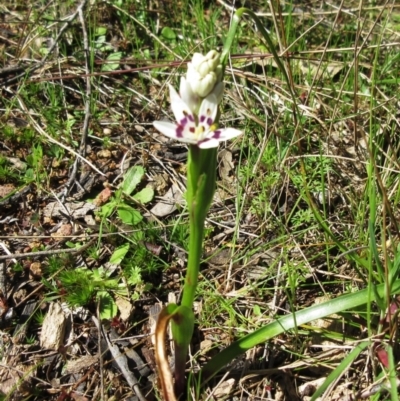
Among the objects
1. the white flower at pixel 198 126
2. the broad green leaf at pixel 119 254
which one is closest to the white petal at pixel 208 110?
the white flower at pixel 198 126

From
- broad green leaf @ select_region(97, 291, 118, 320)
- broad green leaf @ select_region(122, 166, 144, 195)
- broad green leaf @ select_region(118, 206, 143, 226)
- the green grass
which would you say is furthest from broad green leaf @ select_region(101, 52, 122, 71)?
broad green leaf @ select_region(97, 291, 118, 320)

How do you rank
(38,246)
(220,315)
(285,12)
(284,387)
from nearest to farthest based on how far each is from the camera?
(284,387) → (220,315) → (38,246) → (285,12)

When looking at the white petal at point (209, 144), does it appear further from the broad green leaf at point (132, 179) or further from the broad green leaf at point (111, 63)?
the broad green leaf at point (111, 63)

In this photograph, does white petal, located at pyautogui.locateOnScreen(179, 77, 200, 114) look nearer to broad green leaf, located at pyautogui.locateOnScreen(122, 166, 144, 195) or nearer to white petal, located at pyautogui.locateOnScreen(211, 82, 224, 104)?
white petal, located at pyautogui.locateOnScreen(211, 82, 224, 104)

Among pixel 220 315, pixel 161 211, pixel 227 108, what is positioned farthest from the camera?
pixel 227 108

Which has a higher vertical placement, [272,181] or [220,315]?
[272,181]

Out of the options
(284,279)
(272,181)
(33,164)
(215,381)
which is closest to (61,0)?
(33,164)

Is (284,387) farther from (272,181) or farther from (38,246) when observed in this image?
(38,246)

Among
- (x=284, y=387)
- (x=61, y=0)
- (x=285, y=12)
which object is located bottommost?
(x=284, y=387)
